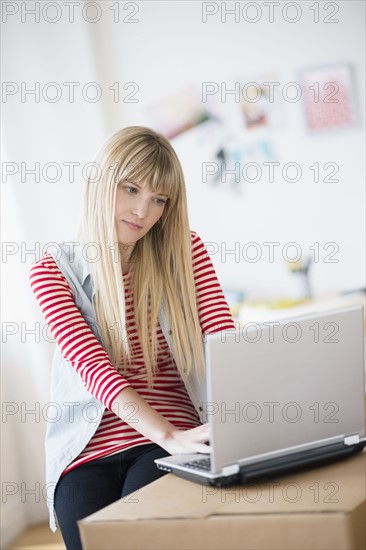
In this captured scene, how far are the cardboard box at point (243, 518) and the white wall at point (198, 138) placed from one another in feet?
4.84

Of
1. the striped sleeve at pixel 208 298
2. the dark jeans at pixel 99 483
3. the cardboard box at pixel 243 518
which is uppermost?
the striped sleeve at pixel 208 298

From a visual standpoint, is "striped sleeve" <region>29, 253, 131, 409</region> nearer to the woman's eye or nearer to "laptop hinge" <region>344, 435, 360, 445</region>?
the woman's eye

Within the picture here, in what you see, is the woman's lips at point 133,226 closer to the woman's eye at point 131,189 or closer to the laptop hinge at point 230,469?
the woman's eye at point 131,189

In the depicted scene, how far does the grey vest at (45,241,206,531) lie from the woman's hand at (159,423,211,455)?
0.57ft

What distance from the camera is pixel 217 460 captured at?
1163 mm

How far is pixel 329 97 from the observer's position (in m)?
2.83

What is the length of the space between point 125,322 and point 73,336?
12 centimetres

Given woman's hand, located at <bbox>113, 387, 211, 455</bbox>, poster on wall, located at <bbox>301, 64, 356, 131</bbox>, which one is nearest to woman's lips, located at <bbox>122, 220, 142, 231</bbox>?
woman's hand, located at <bbox>113, 387, 211, 455</bbox>

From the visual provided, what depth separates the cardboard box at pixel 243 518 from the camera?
1014 millimetres

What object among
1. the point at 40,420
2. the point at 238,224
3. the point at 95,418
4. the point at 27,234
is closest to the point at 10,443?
the point at 40,420

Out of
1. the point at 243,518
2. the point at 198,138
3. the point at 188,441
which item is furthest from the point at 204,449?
the point at 198,138

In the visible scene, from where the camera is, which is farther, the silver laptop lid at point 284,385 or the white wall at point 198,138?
the white wall at point 198,138

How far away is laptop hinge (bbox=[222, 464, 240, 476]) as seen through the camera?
3.82 ft

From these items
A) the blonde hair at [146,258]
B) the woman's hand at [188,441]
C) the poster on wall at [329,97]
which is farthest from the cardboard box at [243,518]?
the poster on wall at [329,97]
